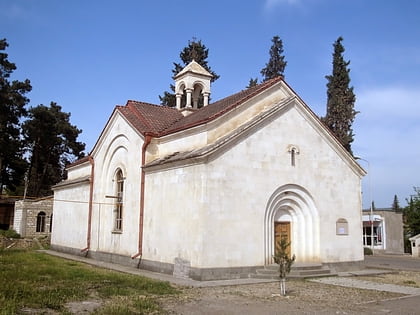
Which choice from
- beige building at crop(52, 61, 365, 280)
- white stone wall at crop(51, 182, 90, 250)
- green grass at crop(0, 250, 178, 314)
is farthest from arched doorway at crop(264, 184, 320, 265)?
white stone wall at crop(51, 182, 90, 250)

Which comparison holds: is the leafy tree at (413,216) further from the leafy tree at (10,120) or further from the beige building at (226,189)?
the leafy tree at (10,120)

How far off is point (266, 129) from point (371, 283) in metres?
6.82

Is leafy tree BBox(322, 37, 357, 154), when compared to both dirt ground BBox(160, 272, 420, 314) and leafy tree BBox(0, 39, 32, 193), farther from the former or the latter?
leafy tree BBox(0, 39, 32, 193)

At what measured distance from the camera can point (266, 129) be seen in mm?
17438

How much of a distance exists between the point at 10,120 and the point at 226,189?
128 feet

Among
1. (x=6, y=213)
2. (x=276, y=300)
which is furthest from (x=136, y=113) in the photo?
(x=6, y=213)

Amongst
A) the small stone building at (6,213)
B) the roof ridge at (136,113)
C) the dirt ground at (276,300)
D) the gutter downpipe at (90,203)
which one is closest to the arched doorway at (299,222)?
the dirt ground at (276,300)

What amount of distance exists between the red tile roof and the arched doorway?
444 centimetres

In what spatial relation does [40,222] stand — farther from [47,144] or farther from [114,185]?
[114,185]

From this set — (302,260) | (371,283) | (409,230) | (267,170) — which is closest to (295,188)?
(267,170)

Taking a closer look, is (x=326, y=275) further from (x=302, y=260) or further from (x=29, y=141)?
(x=29, y=141)

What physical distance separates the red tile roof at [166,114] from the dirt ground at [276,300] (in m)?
7.21

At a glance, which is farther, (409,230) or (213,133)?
(409,230)

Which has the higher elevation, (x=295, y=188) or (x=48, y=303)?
(x=295, y=188)
